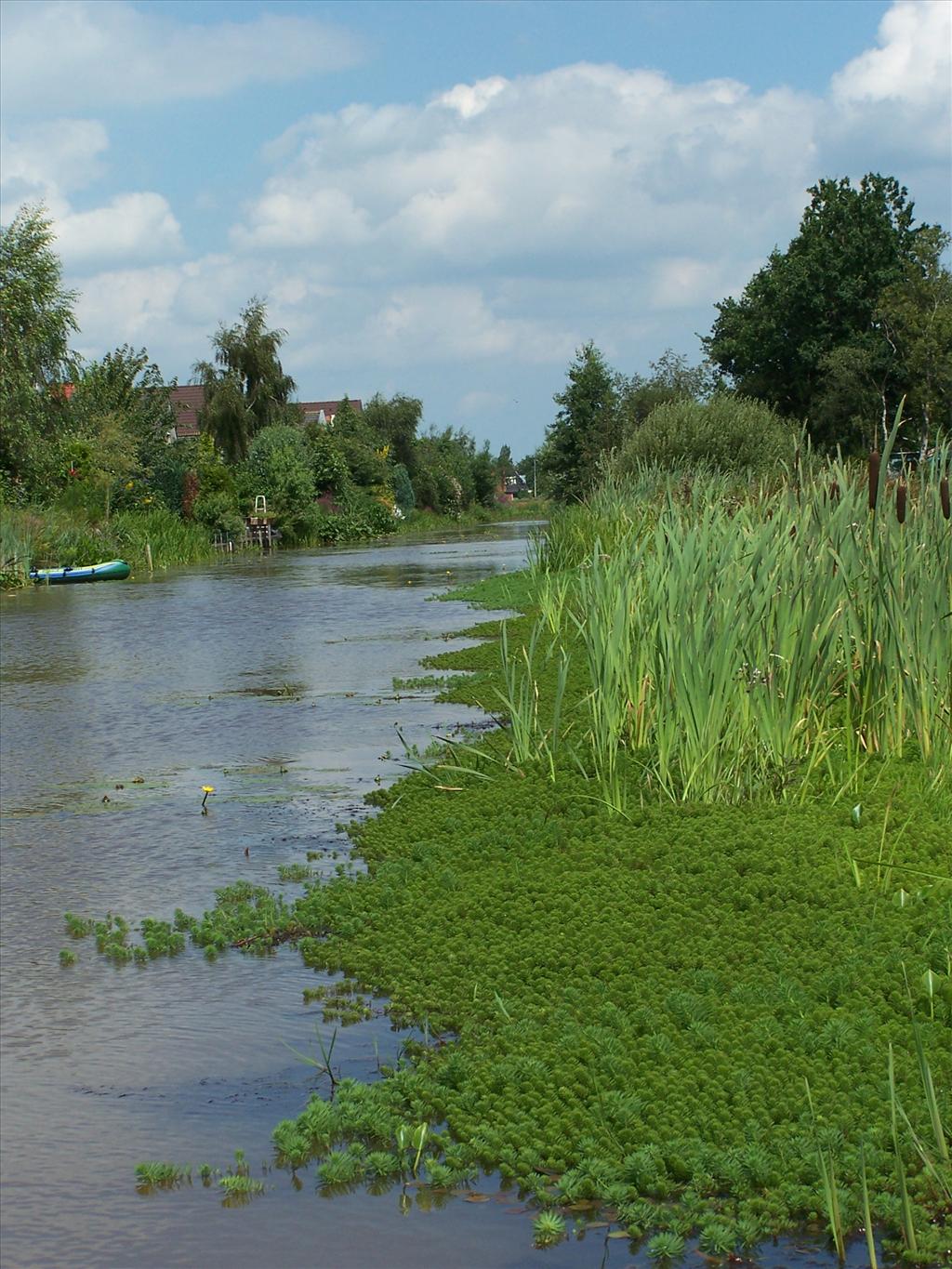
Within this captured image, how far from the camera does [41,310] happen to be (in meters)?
40.2

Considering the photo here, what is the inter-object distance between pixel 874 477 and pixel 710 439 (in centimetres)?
2290

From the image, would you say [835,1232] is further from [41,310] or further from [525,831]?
[41,310]

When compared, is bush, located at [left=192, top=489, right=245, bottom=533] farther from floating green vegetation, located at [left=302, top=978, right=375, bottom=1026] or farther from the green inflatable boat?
floating green vegetation, located at [left=302, top=978, right=375, bottom=1026]

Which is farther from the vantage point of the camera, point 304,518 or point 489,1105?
point 304,518

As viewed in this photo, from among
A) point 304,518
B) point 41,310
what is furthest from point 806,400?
point 41,310

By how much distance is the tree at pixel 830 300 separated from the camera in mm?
61188

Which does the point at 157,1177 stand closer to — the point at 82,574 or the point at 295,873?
the point at 295,873

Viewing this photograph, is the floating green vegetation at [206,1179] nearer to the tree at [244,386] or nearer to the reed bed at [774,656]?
the reed bed at [774,656]

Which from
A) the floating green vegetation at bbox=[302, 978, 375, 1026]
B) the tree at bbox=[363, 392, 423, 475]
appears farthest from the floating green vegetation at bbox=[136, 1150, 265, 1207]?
the tree at bbox=[363, 392, 423, 475]

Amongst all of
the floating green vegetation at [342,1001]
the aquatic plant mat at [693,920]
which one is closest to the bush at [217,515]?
the aquatic plant mat at [693,920]

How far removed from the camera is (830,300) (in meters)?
62.9

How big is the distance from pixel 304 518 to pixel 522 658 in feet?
151

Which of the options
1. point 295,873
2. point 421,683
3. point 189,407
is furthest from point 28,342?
point 189,407

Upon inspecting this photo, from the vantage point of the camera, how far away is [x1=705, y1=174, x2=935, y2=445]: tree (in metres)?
61.2
